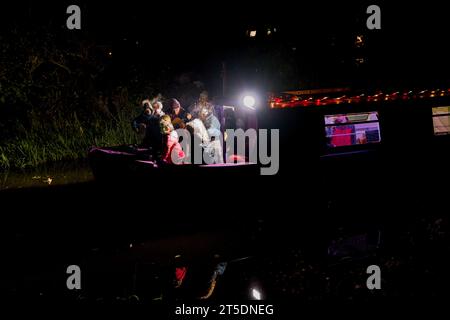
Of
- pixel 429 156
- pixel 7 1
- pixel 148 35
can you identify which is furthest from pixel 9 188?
pixel 429 156

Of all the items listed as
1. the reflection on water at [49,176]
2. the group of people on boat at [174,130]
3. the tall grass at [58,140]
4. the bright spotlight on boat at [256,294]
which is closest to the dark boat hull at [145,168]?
the group of people on boat at [174,130]

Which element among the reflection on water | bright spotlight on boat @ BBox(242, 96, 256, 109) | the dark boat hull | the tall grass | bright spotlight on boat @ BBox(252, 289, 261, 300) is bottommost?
bright spotlight on boat @ BBox(252, 289, 261, 300)

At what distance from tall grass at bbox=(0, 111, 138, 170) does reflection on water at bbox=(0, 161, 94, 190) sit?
0.76 metres

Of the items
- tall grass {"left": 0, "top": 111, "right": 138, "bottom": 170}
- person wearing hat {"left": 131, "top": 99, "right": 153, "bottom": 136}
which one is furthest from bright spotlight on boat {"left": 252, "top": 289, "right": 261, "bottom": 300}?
tall grass {"left": 0, "top": 111, "right": 138, "bottom": 170}

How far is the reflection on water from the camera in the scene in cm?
1099

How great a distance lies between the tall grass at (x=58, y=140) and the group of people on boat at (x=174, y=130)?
20.9 ft

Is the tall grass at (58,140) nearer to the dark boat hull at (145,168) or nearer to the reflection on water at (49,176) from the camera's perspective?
the reflection on water at (49,176)

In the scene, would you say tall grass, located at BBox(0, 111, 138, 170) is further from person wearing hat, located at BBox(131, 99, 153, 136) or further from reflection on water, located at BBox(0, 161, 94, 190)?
person wearing hat, located at BBox(131, 99, 153, 136)

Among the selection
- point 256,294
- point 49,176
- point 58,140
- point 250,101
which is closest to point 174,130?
point 250,101

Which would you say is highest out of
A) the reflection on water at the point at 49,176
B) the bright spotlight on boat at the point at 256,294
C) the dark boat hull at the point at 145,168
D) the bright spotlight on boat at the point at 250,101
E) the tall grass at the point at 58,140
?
the bright spotlight on boat at the point at 250,101

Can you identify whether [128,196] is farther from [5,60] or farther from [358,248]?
[5,60]

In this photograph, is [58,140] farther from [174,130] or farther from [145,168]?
[145,168]

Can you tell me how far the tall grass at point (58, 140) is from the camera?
13.9 meters

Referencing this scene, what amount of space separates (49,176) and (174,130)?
222 inches
